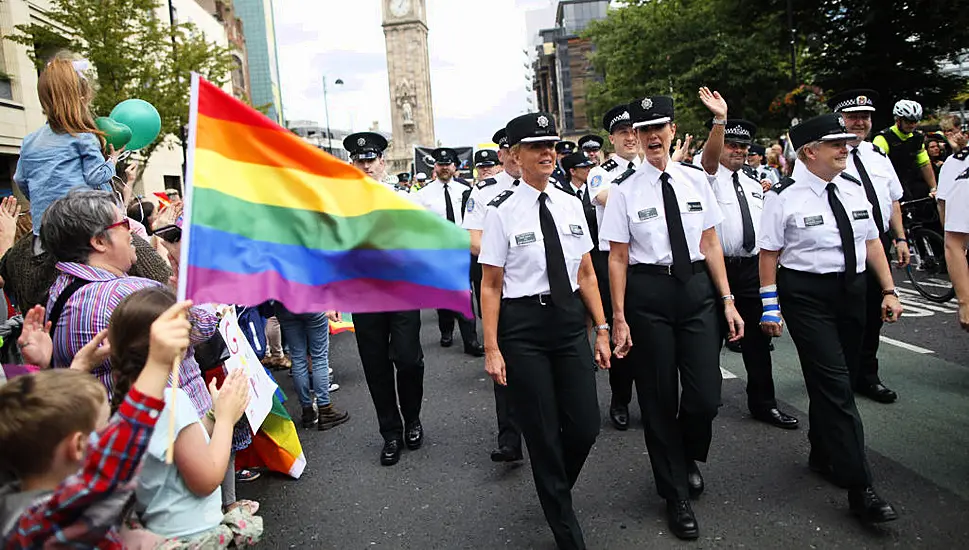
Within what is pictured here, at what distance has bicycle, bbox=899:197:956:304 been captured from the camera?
33.3 feet

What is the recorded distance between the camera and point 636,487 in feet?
15.1

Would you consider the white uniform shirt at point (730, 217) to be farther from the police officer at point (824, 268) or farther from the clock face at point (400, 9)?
the clock face at point (400, 9)

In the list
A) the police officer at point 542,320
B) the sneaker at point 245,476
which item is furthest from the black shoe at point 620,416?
the sneaker at point 245,476

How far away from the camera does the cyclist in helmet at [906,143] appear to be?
A: 8.97 m

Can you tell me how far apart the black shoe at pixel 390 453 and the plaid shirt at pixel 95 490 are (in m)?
3.44

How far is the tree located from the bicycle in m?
15.5

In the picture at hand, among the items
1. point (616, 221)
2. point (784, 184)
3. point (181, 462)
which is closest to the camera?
point (181, 462)

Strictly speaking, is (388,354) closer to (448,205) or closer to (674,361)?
(674,361)

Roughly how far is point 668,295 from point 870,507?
146cm

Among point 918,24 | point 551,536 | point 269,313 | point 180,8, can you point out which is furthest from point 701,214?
point 180,8

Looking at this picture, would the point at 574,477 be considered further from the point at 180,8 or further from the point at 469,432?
the point at 180,8

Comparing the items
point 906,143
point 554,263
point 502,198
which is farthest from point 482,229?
point 906,143

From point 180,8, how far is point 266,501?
32.1 metres

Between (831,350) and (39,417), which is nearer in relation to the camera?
(39,417)
